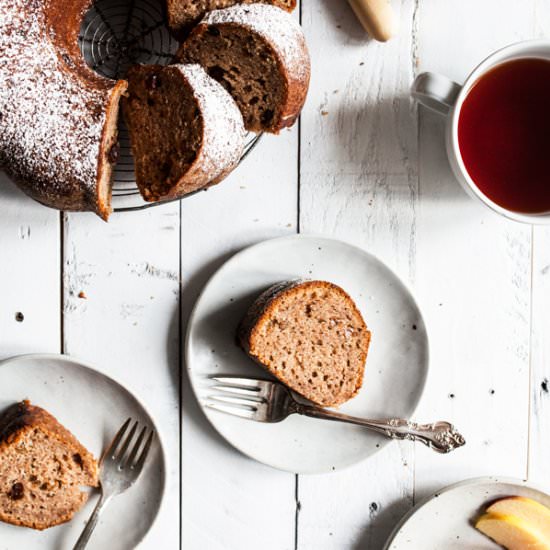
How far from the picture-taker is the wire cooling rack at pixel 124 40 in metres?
1.23

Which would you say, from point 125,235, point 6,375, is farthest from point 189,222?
point 6,375

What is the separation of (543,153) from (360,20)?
36 centimetres

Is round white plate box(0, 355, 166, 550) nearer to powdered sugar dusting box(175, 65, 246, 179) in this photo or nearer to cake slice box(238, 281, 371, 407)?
cake slice box(238, 281, 371, 407)

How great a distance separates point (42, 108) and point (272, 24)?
1.12 feet

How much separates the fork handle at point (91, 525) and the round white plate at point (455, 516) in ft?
1.62

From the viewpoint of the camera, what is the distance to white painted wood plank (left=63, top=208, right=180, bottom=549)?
4.29ft

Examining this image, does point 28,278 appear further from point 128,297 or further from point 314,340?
point 314,340

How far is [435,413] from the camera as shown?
4.52ft

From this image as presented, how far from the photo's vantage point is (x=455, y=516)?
138 centimetres

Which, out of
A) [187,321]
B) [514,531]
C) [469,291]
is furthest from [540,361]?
[187,321]

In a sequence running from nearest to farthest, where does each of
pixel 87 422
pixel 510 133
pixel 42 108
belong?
1. pixel 42 108
2. pixel 510 133
3. pixel 87 422

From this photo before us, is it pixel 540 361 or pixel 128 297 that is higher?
pixel 128 297

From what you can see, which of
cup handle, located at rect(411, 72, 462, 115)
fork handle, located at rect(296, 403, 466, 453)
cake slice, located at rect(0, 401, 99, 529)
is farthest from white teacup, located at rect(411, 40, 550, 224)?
cake slice, located at rect(0, 401, 99, 529)

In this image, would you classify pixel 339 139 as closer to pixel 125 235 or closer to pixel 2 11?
pixel 125 235
